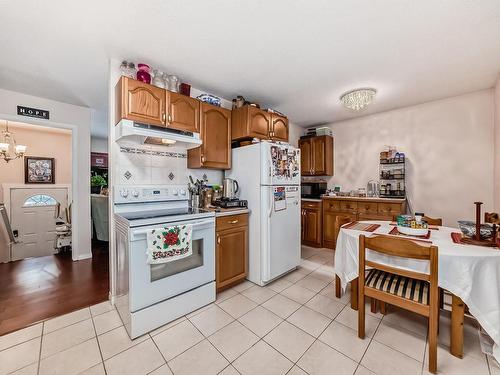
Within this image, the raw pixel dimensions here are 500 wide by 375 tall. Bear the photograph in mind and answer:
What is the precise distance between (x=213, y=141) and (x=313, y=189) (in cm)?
239

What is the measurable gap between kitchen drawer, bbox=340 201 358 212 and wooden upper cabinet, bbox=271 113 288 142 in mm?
1481

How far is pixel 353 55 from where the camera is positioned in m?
2.02

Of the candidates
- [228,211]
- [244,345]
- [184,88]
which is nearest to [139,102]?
[184,88]

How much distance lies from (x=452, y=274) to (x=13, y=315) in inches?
137

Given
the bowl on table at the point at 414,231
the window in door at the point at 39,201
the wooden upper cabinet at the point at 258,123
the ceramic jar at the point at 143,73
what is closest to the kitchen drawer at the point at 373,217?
the bowl on table at the point at 414,231

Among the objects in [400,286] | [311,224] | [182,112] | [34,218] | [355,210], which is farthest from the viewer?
[34,218]

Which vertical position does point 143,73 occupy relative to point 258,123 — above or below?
above

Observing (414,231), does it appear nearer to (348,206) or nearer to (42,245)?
(348,206)

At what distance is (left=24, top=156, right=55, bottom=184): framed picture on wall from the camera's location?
439 cm

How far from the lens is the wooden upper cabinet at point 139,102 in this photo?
6.14 feet

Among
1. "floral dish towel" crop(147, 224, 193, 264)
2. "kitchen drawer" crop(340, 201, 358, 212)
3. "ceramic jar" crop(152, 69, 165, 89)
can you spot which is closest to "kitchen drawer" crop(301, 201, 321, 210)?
"kitchen drawer" crop(340, 201, 358, 212)

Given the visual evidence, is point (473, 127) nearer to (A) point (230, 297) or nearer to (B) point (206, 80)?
(B) point (206, 80)

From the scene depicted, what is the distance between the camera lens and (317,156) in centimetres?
420

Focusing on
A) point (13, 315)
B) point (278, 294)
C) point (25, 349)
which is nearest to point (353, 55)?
point (278, 294)
